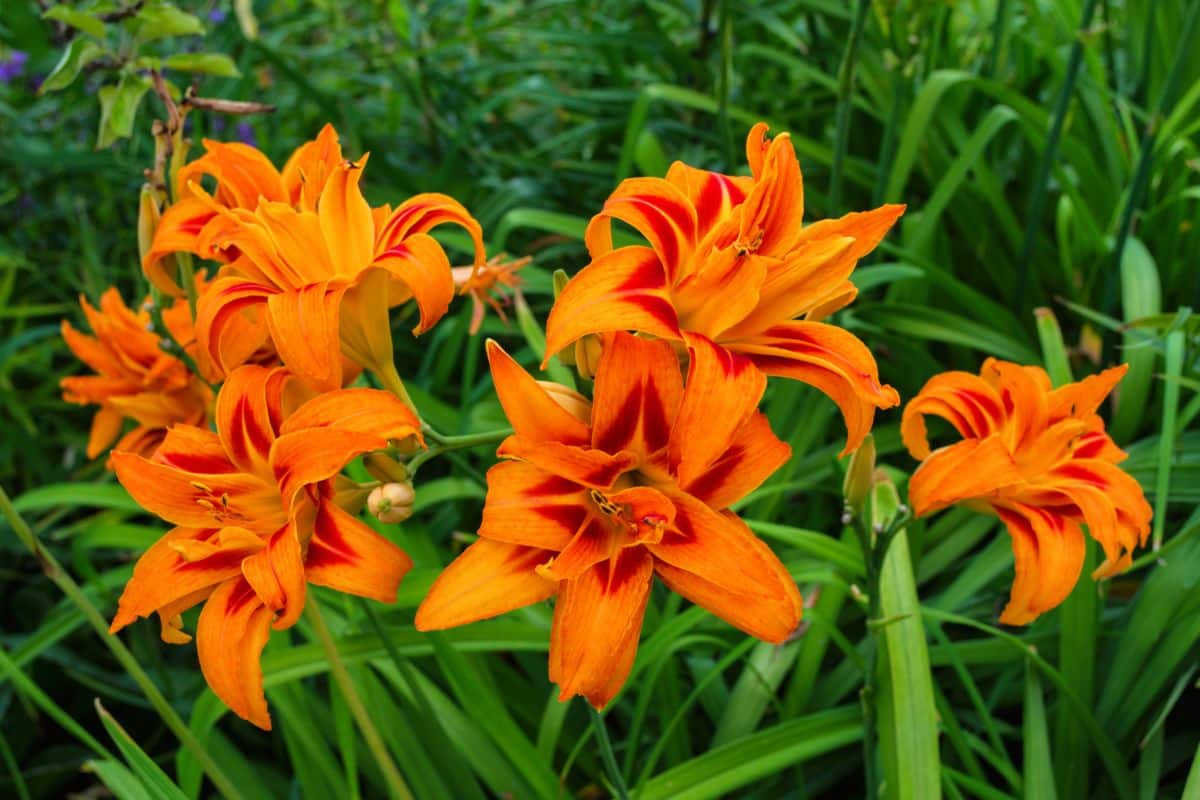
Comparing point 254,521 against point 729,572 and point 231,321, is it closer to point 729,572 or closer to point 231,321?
point 231,321

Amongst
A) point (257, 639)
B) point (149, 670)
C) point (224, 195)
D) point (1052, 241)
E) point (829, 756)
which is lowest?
point (149, 670)

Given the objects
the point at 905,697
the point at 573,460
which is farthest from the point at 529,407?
the point at 905,697

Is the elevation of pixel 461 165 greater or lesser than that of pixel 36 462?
greater

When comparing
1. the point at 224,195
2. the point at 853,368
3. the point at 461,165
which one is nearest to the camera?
the point at 853,368

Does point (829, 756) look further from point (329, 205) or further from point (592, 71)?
point (592, 71)

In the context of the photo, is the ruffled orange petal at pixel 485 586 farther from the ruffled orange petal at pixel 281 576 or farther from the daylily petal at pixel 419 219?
the daylily petal at pixel 419 219

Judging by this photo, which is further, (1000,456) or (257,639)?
(1000,456)

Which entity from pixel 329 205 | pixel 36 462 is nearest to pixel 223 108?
pixel 329 205
